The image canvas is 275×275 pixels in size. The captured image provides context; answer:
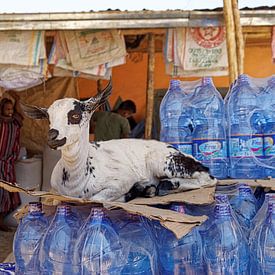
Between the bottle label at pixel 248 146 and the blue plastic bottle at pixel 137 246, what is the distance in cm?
95

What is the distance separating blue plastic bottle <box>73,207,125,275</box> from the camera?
1.85 meters

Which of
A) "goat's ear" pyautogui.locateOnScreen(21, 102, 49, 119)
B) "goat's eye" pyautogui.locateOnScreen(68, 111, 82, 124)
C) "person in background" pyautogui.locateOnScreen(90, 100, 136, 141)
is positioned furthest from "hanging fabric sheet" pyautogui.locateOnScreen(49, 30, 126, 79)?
"goat's eye" pyautogui.locateOnScreen(68, 111, 82, 124)

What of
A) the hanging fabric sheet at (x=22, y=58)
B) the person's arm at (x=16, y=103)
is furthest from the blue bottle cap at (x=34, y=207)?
the person's arm at (x=16, y=103)

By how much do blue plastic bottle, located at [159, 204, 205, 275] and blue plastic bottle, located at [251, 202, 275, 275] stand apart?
229mm

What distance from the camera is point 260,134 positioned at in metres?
2.74

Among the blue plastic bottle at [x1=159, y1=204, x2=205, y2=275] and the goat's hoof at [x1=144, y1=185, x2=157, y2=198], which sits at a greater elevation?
the goat's hoof at [x1=144, y1=185, x2=157, y2=198]

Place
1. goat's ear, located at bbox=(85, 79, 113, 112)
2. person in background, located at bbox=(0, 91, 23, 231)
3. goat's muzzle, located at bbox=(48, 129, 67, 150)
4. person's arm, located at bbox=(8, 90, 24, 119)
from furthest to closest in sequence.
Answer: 1. person's arm, located at bbox=(8, 90, 24, 119)
2. person in background, located at bbox=(0, 91, 23, 231)
3. goat's ear, located at bbox=(85, 79, 113, 112)
4. goat's muzzle, located at bbox=(48, 129, 67, 150)

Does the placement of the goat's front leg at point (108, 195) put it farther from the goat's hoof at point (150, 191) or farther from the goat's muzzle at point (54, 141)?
the goat's muzzle at point (54, 141)

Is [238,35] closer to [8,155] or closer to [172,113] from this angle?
[172,113]

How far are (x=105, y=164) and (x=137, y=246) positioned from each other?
51cm

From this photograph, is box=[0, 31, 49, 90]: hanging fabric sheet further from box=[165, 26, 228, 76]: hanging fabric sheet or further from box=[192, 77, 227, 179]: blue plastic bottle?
box=[192, 77, 227, 179]: blue plastic bottle

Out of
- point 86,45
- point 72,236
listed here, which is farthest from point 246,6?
point 72,236

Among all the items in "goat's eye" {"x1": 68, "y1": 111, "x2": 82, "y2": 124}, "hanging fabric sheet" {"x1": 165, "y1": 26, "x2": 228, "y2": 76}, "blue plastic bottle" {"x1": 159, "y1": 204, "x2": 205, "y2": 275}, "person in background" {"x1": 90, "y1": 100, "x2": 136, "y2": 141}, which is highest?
"hanging fabric sheet" {"x1": 165, "y1": 26, "x2": 228, "y2": 76}

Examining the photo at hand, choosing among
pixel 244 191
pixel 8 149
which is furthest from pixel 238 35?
pixel 8 149
